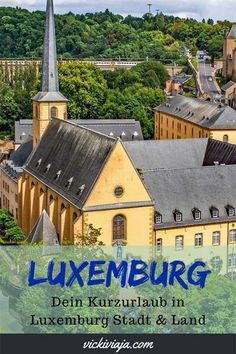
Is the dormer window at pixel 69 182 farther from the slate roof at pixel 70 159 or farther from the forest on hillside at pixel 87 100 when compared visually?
the forest on hillside at pixel 87 100

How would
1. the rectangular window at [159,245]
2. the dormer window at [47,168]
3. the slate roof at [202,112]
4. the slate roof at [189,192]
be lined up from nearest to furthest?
the rectangular window at [159,245] < the slate roof at [189,192] < the dormer window at [47,168] < the slate roof at [202,112]

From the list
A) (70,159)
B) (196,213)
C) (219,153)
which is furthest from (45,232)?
(219,153)

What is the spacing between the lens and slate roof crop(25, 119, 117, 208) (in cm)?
5319

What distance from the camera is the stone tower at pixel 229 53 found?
526ft

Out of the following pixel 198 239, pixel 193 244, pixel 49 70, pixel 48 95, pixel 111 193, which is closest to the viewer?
pixel 111 193

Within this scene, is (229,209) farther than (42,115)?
No

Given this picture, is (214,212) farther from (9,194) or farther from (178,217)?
(9,194)

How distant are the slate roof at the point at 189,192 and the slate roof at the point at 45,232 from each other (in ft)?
27.6

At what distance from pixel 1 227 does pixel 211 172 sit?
2286cm

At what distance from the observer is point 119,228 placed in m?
53.4

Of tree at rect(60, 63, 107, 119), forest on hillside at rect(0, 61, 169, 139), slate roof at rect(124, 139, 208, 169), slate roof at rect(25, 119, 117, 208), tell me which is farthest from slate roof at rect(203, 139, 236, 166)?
tree at rect(60, 63, 107, 119)

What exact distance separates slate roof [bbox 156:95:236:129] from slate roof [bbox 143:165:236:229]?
2740cm

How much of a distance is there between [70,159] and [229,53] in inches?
4462

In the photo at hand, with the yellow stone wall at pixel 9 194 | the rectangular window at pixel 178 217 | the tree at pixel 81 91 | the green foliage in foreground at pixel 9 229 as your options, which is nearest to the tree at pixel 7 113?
the tree at pixel 81 91
